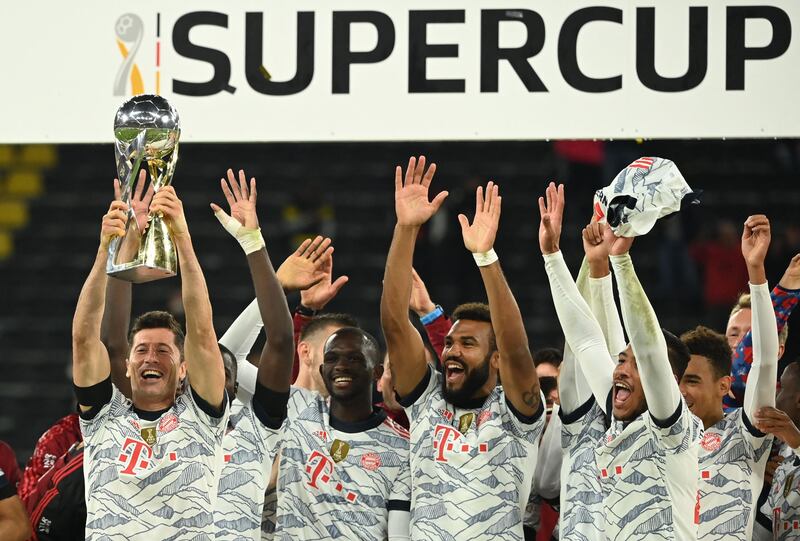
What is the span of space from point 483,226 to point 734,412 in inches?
45.2

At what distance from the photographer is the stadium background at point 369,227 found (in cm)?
850

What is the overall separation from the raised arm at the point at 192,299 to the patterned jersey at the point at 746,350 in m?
2.12

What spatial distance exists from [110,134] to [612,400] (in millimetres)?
2196

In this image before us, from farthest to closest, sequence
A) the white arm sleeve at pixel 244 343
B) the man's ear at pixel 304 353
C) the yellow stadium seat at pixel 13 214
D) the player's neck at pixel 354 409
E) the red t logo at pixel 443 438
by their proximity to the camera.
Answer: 1. the yellow stadium seat at pixel 13 214
2. the man's ear at pixel 304 353
3. the white arm sleeve at pixel 244 343
4. the player's neck at pixel 354 409
5. the red t logo at pixel 443 438

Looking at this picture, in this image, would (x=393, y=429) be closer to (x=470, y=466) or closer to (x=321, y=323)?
(x=470, y=466)

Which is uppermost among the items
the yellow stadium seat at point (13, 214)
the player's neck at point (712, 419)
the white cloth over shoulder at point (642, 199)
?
the yellow stadium seat at point (13, 214)

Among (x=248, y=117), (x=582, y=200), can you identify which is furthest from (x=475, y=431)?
(x=582, y=200)

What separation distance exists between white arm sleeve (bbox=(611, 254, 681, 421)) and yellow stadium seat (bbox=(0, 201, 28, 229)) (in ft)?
19.3

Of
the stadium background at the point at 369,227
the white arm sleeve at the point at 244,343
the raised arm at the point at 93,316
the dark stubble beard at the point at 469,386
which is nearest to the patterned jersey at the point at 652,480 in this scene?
the dark stubble beard at the point at 469,386

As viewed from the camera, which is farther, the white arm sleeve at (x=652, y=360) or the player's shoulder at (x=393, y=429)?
the player's shoulder at (x=393, y=429)

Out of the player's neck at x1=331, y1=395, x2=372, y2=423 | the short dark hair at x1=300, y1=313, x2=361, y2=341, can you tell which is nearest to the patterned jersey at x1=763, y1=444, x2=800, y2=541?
the player's neck at x1=331, y1=395, x2=372, y2=423

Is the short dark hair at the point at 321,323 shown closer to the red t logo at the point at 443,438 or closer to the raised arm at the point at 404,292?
the raised arm at the point at 404,292

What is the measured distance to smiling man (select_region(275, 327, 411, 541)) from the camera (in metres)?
5.09

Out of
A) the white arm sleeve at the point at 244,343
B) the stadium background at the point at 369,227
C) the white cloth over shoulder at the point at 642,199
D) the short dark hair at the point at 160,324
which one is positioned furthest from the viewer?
the stadium background at the point at 369,227
